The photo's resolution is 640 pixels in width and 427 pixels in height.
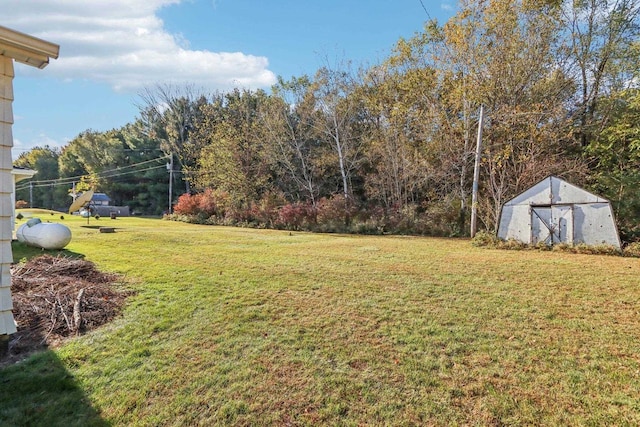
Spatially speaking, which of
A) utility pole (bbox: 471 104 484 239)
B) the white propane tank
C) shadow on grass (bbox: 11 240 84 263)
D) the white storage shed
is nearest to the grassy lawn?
shadow on grass (bbox: 11 240 84 263)

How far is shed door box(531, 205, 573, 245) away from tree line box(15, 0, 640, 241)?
70.4 inches

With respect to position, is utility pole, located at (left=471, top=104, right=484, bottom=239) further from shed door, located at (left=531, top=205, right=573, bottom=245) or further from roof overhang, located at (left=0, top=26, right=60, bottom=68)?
roof overhang, located at (left=0, top=26, right=60, bottom=68)

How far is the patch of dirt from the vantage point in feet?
10.7

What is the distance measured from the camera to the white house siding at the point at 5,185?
118 inches

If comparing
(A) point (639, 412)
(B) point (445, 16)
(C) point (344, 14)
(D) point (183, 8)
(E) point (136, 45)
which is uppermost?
(B) point (445, 16)

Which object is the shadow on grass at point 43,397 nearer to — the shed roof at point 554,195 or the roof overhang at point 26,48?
the roof overhang at point 26,48

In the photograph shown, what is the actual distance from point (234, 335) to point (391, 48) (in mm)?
15392

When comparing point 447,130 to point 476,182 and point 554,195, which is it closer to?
point 476,182

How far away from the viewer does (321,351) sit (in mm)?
3014

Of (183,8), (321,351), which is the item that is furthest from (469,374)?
(183,8)

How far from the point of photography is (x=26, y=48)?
2.97 meters

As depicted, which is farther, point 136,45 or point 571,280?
point 136,45

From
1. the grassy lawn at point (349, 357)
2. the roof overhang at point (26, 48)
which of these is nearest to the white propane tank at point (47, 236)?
the grassy lawn at point (349, 357)

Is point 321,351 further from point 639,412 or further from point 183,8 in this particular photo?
point 183,8
